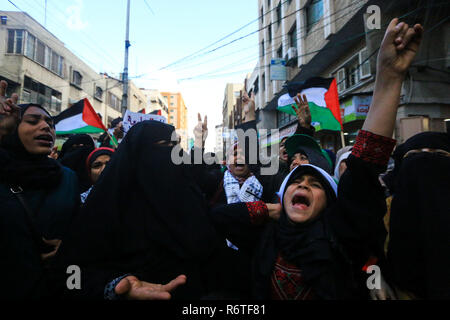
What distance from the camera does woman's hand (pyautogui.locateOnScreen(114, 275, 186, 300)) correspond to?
1.17 metres

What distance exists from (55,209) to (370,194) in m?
1.96

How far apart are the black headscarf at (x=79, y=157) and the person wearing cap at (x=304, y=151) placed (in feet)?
7.84

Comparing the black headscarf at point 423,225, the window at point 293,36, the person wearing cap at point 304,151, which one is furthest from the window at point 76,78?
the black headscarf at point 423,225

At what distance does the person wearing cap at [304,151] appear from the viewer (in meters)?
2.37

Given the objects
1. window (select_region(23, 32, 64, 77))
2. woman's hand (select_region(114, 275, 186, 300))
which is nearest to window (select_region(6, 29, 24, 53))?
window (select_region(23, 32, 64, 77))

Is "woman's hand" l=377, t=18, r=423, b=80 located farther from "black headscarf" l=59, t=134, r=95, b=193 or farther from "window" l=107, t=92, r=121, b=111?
"window" l=107, t=92, r=121, b=111

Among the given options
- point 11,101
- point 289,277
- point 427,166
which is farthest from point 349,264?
point 11,101

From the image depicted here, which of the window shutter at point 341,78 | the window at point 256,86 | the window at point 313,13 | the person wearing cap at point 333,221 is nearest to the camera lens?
the person wearing cap at point 333,221

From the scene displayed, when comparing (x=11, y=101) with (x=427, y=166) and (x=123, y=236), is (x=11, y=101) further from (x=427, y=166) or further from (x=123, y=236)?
(x=427, y=166)

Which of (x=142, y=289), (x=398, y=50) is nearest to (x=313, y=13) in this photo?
(x=398, y=50)

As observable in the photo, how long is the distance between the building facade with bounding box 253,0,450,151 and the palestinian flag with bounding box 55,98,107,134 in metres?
4.54

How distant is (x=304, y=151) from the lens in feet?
8.22

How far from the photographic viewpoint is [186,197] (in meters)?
1.52

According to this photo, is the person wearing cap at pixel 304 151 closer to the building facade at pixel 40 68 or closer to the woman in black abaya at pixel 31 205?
the woman in black abaya at pixel 31 205
